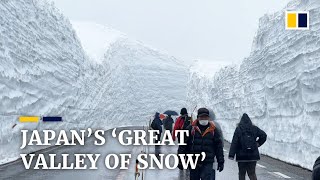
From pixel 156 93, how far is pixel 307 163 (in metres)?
59.1

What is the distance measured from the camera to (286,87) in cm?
1678

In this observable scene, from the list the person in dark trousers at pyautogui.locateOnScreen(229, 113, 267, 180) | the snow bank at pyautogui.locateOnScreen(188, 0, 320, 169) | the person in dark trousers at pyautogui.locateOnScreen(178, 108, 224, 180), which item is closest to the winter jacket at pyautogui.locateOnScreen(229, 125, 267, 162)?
the person in dark trousers at pyautogui.locateOnScreen(229, 113, 267, 180)

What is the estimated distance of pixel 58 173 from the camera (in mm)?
10625

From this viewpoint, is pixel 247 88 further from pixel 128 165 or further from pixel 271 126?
pixel 128 165

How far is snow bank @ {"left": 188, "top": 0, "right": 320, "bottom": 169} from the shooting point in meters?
13.9

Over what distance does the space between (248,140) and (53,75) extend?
17.4m

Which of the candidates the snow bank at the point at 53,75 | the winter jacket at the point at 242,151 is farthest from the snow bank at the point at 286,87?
Result: the snow bank at the point at 53,75

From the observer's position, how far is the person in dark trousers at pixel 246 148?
7.93m

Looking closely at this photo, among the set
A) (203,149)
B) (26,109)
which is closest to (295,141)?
(203,149)

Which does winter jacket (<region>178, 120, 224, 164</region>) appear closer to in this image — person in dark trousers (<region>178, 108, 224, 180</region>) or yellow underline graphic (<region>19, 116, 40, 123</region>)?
person in dark trousers (<region>178, 108, 224, 180</region>)

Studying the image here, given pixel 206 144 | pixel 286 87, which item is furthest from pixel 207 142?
pixel 286 87

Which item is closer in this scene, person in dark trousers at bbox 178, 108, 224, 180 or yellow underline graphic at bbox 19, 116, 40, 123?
person in dark trousers at bbox 178, 108, 224, 180

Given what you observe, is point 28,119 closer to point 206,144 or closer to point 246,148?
point 246,148

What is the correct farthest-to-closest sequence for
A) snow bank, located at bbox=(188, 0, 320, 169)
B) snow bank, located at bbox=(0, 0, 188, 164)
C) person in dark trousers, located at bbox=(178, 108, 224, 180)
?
snow bank, located at bbox=(0, 0, 188, 164) < snow bank, located at bbox=(188, 0, 320, 169) < person in dark trousers, located at bbox=(178, 108, 224, 180)
